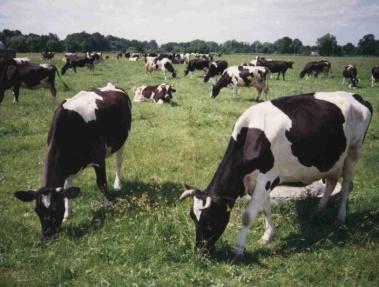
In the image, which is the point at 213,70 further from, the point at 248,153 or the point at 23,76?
the point at 248,153

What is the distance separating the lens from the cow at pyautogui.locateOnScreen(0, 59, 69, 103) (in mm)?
18812

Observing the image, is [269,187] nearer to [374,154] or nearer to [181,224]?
[181,224]

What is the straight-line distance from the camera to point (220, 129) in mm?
13688

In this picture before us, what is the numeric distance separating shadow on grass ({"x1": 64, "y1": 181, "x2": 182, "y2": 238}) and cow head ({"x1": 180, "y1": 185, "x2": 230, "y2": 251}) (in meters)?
1.61

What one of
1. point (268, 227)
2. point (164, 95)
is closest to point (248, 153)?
point (268, 227)

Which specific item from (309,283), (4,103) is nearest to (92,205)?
(309,283)

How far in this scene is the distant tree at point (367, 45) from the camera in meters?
122

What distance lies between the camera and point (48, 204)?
19.2ft

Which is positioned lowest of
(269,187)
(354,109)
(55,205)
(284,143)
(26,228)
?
(26,228)

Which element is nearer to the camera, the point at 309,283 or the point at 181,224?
the point at 309,283

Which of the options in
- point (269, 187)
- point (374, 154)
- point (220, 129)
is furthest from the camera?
point (220, 129)

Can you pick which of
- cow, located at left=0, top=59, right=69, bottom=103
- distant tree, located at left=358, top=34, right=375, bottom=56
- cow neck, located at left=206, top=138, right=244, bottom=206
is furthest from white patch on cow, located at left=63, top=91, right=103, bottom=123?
distant tree, located at left=358, top=34, right=375, bottom=56

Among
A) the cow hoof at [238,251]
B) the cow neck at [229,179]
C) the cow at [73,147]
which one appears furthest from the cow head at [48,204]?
the cow hoof at [238,251]

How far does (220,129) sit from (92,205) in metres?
7.22
